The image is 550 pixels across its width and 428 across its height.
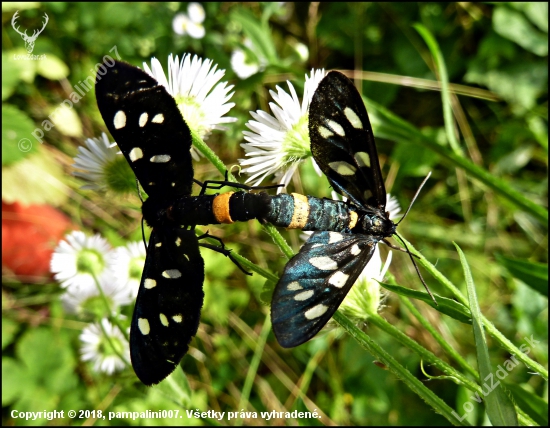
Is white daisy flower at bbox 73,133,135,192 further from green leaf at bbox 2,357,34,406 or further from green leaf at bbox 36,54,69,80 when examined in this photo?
green leaf at bbox 36,54,69,80

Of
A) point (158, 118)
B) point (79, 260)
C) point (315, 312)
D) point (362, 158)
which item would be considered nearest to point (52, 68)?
point (79, 260)

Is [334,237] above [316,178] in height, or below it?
above

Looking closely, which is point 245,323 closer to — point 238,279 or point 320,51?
point 238,279

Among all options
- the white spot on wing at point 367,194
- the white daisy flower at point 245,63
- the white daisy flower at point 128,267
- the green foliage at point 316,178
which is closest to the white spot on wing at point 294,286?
the white spot on wing at point 367,194

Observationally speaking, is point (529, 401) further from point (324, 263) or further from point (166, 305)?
point (166, 305)

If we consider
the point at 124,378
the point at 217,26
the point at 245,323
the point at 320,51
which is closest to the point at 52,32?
the point at 217,26
